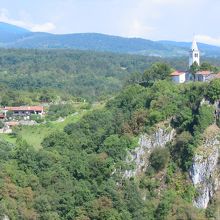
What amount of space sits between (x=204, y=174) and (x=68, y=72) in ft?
259

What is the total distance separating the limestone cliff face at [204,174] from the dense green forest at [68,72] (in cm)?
3132

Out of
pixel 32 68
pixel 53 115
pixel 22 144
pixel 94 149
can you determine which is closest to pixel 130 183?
pixel 94 149

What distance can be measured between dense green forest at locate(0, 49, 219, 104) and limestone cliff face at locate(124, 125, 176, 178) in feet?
92.4

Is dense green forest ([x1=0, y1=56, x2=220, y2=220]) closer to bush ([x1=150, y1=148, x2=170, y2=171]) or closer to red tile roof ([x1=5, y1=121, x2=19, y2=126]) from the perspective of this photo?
bush ([x1=150, y1=148, x2=170, y2=171])

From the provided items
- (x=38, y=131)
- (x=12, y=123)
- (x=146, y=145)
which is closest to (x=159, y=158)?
(x=146, y=145)

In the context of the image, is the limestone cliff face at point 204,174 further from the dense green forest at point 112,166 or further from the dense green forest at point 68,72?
the dense green forest at point 68,72

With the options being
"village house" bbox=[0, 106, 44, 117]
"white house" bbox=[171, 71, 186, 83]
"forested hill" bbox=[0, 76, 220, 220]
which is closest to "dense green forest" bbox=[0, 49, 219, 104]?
"village house" bbox=[0, 106, 44, 117]

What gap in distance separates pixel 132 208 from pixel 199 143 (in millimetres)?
6688

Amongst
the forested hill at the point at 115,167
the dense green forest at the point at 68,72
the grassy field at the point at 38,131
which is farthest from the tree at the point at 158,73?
the dense green forest at the point at 68,72

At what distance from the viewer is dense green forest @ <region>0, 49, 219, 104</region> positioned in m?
89.1

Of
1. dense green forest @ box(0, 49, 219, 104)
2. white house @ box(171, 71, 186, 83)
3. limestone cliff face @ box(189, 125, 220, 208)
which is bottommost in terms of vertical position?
dense green forest @ box(0, 49, 219, 104)

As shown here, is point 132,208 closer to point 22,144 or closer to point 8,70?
point 22,144

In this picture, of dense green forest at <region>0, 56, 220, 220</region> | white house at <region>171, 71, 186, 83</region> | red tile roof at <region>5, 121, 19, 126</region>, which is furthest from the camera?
red tile roof at <region>5, 121, 19, 126</region>

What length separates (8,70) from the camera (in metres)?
118
